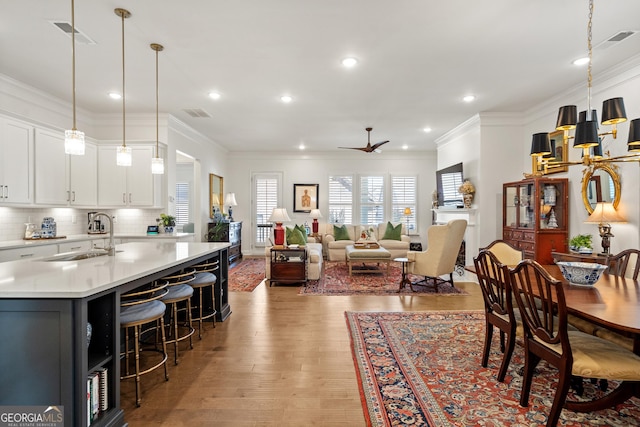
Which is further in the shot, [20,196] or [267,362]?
[20,196]

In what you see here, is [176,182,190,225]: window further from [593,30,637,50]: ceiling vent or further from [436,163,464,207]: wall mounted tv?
[593,30,637,50]: ceiling vent

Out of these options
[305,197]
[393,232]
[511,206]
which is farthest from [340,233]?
[511,206]

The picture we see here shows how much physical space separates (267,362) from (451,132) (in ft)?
19.9

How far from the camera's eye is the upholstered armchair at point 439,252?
4910 mm

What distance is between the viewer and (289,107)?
5242mm

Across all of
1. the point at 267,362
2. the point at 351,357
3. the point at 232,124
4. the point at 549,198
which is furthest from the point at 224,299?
the point at 549,198

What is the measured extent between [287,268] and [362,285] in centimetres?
133

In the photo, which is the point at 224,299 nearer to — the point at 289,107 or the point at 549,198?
the point at 289,107

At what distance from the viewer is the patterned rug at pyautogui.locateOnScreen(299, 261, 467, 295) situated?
199 inches

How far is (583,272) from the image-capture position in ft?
7.48

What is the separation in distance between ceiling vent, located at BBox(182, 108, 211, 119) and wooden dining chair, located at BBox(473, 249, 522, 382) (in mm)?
4844

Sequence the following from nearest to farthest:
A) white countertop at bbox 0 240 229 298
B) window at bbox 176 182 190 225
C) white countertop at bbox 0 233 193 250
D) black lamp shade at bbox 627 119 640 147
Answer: white countertop at bbox 0 240 229 298 → black lamp shade at bbox 627 119 640 147 → white countertop at bbox 0 233 193 250 → window at bbox 176 182 190 225

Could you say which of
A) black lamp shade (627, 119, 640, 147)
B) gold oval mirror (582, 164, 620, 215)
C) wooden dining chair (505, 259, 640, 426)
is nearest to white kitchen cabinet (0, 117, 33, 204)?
wooden dining chair (505, 259, 640, 426)

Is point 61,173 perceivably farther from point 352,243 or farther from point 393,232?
point 393,232
